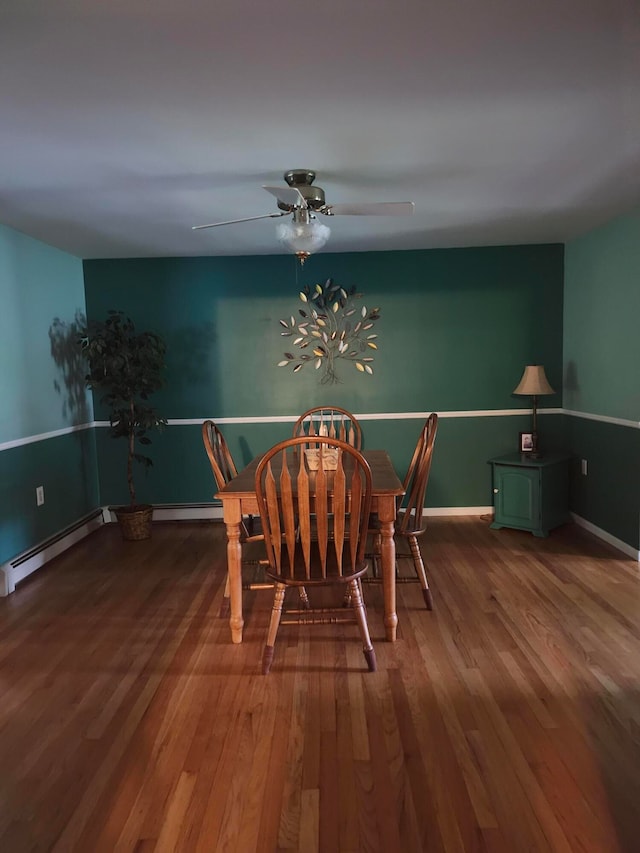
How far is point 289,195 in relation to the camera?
2.43m

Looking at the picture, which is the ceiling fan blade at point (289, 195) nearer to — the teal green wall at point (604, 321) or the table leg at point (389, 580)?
the table leg at point (389, 580)

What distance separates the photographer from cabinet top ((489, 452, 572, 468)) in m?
3.97

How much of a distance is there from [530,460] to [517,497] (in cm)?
28

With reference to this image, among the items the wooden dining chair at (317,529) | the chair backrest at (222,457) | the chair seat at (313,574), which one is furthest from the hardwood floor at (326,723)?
the chair backrest at (222,457)

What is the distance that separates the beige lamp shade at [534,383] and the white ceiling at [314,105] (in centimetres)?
118

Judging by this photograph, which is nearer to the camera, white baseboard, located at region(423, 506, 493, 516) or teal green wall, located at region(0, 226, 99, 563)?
teal green wall, located at region(0, 226, 99, 563)

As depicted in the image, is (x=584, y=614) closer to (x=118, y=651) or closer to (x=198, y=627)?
(x=198, y=627)

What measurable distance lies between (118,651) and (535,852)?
1.79 metres

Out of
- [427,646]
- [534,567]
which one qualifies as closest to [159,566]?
[427,646]

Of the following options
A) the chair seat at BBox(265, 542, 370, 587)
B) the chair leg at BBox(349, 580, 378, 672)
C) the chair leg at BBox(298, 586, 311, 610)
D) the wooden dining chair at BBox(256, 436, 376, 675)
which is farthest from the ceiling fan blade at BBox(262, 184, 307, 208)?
the chair leg at BBox(298, 586, 311, 610)

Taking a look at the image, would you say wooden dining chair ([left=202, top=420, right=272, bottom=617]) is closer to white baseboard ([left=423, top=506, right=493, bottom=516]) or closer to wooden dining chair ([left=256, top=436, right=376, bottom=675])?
wooden dining chair ([left=256, top=436, right=376, bottom=675])

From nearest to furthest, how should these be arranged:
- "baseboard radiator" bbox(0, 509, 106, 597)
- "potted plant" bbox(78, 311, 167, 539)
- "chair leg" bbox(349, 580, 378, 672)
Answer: "chair leg" bbox(349, 580, 378, 672), "baseboard radiator" bbox(0, 509, 106, 597), "potted plant" bbox(78, 311, 167, 539)

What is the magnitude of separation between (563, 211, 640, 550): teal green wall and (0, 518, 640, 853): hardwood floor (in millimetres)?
705

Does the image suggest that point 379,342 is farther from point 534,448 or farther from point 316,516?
point 316,516
